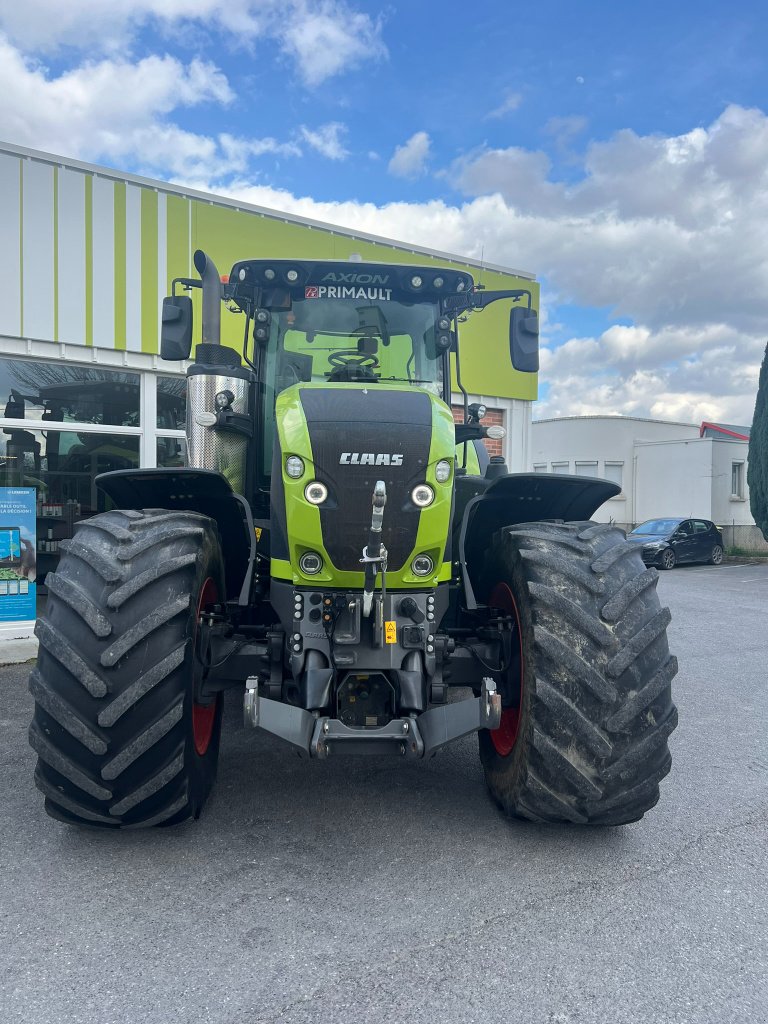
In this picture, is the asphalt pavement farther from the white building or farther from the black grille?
the white building

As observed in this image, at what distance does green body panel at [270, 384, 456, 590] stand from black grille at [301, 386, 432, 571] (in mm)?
26

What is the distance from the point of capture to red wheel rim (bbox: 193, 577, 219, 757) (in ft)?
11.2

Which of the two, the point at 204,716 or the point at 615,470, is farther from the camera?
the point at 615,470

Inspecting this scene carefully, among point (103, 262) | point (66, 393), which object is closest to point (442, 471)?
point (66, 393)

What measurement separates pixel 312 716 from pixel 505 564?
3.74 feet

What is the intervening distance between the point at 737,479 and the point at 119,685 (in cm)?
2753

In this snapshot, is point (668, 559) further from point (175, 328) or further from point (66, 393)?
point (175, 328)

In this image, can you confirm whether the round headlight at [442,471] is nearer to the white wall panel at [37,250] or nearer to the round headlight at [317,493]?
the round headlight at [317,493]

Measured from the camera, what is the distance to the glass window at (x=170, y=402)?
10.4 m

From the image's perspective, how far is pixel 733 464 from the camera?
26781mm

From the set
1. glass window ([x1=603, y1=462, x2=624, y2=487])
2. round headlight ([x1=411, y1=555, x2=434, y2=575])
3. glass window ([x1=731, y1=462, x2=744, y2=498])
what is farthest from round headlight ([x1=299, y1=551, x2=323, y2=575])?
glass window ([x1=603, y1=462, x2=624, y2=487])

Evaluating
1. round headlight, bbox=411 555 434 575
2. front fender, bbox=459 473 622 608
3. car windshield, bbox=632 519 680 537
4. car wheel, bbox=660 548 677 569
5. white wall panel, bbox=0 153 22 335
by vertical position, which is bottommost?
car wheel, bbox=660 548 677 569

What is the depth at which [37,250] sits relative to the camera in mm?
9164

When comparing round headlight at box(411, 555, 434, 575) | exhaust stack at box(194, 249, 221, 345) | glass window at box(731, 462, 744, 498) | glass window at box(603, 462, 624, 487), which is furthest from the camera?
glass window at box(603, 462, 624, 487)
